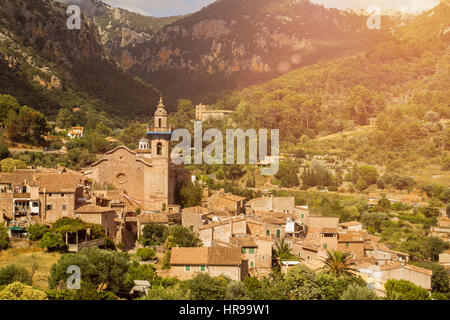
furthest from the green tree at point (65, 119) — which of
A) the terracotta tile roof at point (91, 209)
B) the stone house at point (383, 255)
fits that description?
the stone house at point (383, 255)

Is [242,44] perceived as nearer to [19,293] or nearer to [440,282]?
[440,282]

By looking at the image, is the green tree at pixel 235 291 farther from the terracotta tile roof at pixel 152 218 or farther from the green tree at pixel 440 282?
the green tree at pixel 440 282

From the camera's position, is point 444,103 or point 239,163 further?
point 444,103

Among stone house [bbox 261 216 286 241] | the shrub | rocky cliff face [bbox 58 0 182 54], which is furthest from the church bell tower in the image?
rocky cliff face [bbox 58 0 182 54]

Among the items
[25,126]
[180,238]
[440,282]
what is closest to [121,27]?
[25,126]
